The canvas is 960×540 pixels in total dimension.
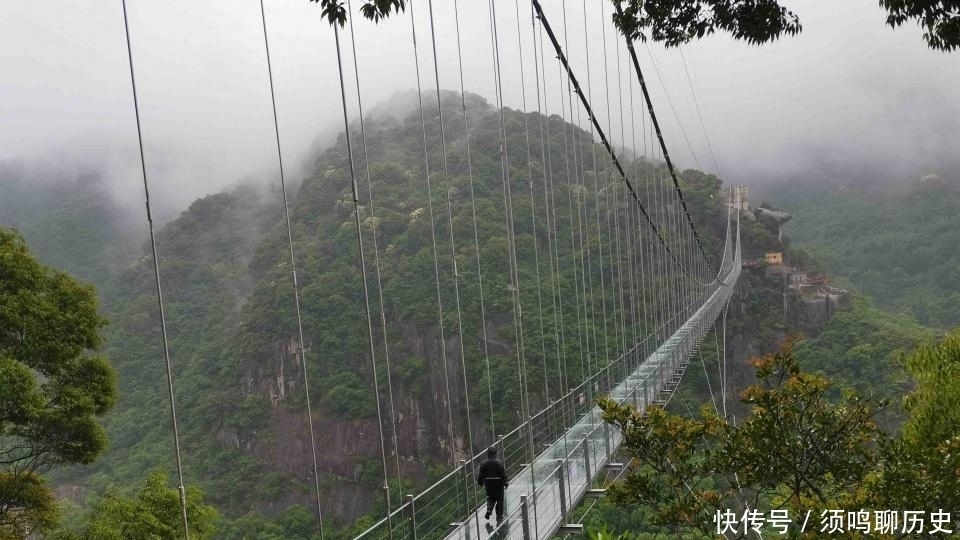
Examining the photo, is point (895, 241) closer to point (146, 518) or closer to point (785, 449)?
point (785, 449)

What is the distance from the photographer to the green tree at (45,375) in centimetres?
376

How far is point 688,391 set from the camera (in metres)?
16.9

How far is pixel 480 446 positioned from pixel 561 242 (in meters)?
5.84

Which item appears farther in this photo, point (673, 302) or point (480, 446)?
point (480, 446)

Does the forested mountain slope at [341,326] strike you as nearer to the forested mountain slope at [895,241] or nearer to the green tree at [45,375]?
the green tree at [45,375]

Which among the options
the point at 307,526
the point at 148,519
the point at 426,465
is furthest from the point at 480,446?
the point at 148,519

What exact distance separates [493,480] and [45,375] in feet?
8.71

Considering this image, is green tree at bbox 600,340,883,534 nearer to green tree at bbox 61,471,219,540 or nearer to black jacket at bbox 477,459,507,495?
black jacket at bbox 477,459,507,495

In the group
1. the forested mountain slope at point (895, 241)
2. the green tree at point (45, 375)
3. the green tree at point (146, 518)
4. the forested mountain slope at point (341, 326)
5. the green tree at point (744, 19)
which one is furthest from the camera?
the forested mountain slope at point (895, 241)

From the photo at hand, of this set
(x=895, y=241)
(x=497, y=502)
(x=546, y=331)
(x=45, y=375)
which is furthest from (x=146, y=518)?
(x=895, y=241)

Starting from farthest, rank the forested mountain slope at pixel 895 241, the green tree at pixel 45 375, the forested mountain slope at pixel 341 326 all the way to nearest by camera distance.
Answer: the forested mountain slope at pixel 895 241
the forested mountain slope at pixel 341 326
the green tree at pixel 45 375

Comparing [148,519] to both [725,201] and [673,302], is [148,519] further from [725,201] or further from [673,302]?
[725,201]

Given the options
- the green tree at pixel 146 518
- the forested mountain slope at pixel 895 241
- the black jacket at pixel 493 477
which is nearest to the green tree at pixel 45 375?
the green tree at pixel 146 518

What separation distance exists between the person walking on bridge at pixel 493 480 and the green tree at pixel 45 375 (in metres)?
2.34
